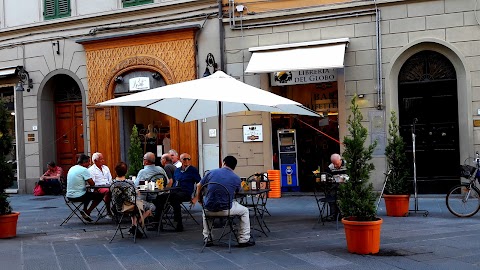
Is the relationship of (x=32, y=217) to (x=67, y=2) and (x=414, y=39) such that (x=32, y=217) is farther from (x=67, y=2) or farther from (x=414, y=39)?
(x=414, y=39)

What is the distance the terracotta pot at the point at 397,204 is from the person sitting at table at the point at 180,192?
3.52 m

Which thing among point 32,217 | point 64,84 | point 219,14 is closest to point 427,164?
point 219,14

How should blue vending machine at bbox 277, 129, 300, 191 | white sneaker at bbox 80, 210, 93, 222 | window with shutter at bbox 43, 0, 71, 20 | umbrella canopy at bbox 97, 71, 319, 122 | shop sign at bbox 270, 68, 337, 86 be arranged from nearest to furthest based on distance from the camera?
1. umbrella canopy at bbox 97, 71, 319, 122
2. white sneaker at bbox 80, 210, 93, 222
3. shop sign at bbox 270, 68, 337, 86
4. blue vending machine at bbox 277, 129, 300, 191
5. window with shutter at bbox 43, 0, 71, 20

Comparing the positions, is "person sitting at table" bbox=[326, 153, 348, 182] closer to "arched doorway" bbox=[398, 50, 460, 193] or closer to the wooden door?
"arched doorway" bbox=[398, 50, 460, 193]

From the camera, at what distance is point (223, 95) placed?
316 inches

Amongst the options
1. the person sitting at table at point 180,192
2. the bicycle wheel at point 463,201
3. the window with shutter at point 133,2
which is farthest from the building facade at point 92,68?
the bicycle wheel at point 463,201

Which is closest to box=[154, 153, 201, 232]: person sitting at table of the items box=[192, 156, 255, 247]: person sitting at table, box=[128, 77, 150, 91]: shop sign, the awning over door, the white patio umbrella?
the white patio umbrella

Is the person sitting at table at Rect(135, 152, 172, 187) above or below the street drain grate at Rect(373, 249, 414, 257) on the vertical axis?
above

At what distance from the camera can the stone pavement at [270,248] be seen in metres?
6.59

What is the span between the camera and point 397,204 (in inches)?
389

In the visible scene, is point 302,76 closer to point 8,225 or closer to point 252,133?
point 252,133

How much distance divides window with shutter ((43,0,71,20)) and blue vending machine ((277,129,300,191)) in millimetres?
7558

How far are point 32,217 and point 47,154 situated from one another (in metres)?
5.68

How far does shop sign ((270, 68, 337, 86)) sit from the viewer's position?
537 inches
